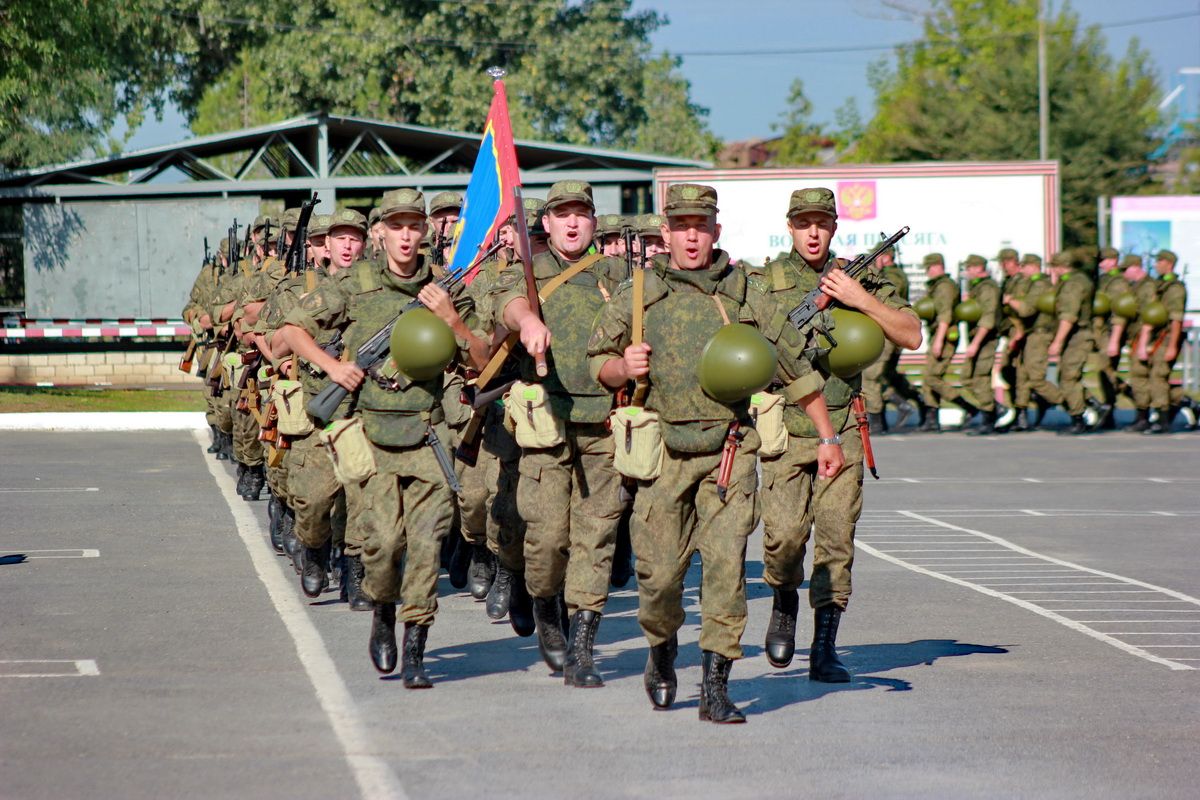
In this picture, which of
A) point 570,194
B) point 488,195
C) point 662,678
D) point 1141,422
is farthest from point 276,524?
point 1141,422

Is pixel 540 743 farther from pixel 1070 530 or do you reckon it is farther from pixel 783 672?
pixel 1070 530

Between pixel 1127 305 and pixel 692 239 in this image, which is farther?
pixel 1127 305

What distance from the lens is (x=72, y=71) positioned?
31375mm

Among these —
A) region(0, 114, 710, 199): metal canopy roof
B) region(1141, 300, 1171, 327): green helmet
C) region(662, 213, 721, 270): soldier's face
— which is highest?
region(0, 114, 710, 199): metal canopy roof

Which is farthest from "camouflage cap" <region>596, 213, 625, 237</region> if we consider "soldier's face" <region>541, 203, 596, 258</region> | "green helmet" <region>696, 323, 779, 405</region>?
"green helmet" <region>696, 323, 779, 405</region>

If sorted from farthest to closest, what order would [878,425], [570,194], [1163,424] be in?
1. [878,425]
2. [1163,424]
3. [570,194]

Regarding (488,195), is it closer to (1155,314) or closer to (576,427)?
(576,427)

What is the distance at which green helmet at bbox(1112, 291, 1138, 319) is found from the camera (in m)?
21.6

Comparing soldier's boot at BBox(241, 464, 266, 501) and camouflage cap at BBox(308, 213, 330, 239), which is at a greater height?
camouflage cap at BBox(308, 213, 330, 239)

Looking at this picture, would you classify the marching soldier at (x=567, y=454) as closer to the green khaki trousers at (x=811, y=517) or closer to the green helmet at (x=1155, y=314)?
the green khaki trousers at (x=811, y=517)

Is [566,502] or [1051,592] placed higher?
[566,502]

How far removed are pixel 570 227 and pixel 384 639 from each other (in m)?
1.98

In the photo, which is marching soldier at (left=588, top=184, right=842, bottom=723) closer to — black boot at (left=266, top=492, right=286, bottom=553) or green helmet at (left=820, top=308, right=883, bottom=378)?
green helmet at (left=820, top=308, right=883, bottom=378)

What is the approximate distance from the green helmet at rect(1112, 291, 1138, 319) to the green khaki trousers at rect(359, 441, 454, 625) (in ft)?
50.6
